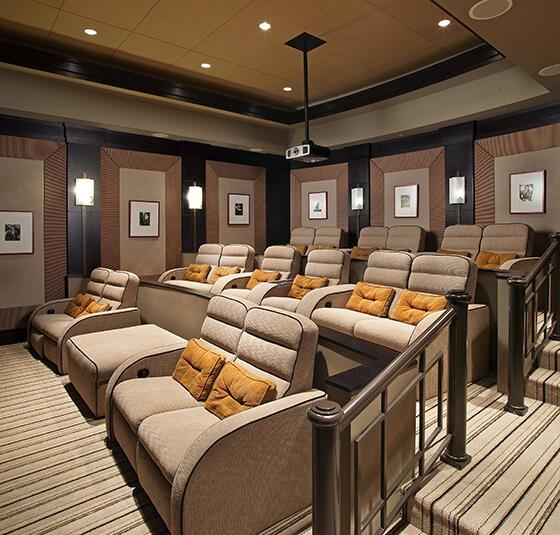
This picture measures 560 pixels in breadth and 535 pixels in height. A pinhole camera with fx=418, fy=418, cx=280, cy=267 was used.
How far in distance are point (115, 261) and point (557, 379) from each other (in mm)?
6017

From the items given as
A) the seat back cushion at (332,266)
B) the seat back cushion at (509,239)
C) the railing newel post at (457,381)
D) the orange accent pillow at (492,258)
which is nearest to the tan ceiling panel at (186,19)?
the seat back cushion at (332,266)

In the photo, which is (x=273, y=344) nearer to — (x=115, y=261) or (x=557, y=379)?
(x=557, y=379)

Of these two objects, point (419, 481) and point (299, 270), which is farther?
point (299, 270)

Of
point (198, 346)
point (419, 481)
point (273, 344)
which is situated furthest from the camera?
point (198, 346)

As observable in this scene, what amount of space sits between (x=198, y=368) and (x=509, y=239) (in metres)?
4.57

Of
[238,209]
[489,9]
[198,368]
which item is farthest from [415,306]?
[238,209]

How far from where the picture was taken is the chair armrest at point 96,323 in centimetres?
413

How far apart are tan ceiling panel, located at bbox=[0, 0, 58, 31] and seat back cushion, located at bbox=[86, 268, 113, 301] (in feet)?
9.44

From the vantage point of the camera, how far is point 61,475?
2.55 metres

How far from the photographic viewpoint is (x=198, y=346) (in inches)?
107

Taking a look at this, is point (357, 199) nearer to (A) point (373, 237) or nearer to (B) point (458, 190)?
(A) point (373, 237)

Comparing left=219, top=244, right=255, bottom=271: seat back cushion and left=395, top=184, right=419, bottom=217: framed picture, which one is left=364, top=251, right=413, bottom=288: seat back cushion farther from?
left=395, top=184, right=419, bottom=217: framed picture

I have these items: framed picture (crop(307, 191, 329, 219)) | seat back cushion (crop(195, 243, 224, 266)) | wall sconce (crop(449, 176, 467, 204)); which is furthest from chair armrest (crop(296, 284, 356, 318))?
framed picture (crop(307, 191, 329, 219))

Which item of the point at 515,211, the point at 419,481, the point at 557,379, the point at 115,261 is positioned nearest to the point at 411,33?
the point at 515,211
